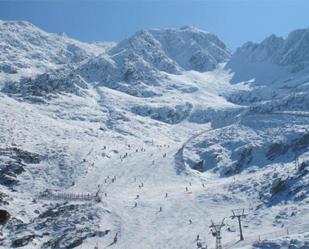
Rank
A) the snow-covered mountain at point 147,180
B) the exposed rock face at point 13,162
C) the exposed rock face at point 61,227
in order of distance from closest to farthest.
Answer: the snow-covered mountain at point 147,180 → the exposed rock face at point 61,227 → the exposed rock face at point 13,162

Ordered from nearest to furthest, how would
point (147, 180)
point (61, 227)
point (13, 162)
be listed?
point (61, 227) < point (147, 180) < point (13, 162)

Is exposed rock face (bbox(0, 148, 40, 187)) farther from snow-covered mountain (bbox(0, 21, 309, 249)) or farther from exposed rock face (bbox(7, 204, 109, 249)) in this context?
exposed rock face (bbox(7, 204, 109, 249))

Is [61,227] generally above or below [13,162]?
below

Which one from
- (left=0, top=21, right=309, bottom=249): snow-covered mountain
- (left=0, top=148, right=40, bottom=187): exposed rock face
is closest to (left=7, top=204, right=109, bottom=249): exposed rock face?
(left=0, top=21, right=309, bottom=249): snow-covered mountain

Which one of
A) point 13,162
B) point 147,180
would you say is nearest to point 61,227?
point 147,180

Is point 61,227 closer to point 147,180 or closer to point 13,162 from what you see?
point 147,180

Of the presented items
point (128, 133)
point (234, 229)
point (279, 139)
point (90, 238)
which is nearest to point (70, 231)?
point (90, 238)

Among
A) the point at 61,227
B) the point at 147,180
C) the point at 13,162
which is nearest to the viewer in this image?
the point at 61,227

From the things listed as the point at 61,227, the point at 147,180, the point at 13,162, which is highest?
the point at 13,162

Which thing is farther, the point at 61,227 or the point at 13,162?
the point at 13,162

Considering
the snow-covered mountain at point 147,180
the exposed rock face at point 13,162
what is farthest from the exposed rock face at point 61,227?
the exposed rock face at point 13,162

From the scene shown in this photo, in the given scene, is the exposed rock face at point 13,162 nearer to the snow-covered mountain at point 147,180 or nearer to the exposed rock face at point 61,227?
the snow-covered mountain at point 147,180

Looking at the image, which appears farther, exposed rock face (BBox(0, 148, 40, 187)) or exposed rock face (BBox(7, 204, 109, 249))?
exposed rock face (BBox(0, 148, 40, 187))
